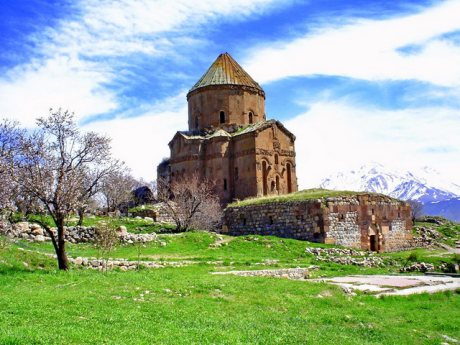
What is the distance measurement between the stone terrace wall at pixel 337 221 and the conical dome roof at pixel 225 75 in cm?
1650

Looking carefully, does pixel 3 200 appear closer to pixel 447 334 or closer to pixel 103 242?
pixel 103 242

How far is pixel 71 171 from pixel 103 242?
9.18 ft

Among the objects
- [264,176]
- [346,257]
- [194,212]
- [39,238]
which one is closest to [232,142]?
[264,176]

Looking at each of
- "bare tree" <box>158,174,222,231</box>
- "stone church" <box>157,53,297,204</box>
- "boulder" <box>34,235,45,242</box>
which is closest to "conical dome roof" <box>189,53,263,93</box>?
"stone church" <box>157,53,297,204</box>

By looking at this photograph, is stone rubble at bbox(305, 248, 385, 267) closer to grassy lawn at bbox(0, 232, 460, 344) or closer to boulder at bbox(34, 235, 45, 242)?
grassy lawn at bbox(0, 232, 460, 344)

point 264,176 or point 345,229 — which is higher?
point 264,176

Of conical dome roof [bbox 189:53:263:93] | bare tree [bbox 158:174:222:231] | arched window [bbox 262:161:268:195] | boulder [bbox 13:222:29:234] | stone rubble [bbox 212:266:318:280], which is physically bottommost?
stone rubble [bbox 212:266:318:280]

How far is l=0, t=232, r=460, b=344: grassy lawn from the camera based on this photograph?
7887 mm

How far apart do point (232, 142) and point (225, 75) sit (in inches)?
279

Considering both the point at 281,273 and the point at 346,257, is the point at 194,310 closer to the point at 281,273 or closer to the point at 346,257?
the point at 281,273

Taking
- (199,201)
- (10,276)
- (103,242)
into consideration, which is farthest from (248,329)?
(199,201)

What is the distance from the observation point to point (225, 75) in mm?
45688

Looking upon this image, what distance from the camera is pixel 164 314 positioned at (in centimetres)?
949

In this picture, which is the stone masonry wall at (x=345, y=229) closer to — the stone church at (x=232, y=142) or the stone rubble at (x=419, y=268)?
the stone rubble at (x=419, y=268)
